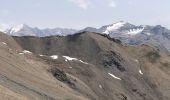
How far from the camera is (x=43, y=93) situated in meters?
75.6

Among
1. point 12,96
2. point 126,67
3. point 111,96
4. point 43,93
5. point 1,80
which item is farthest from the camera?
point 126,67

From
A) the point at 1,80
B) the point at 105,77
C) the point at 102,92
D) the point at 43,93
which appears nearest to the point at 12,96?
the point at 1,80

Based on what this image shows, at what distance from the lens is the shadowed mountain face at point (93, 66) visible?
341 ft

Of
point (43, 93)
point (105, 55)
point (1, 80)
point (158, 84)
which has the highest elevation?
point (1, 80)

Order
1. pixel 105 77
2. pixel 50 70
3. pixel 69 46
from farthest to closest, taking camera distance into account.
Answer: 1. pixel 69 46
2. pixel 105 77
3. pixel 50 70

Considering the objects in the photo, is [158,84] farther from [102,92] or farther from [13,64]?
[13,64]

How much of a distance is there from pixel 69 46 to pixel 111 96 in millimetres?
44616

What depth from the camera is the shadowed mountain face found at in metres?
104

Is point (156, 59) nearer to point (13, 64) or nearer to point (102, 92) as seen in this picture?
point (102, 92)

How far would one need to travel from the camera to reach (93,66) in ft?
456

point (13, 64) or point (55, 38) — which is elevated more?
point (13, 64)

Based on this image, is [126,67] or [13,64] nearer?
[13,64]

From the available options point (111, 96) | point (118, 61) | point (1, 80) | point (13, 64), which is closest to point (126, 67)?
point (118, 61)

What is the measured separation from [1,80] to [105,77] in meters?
70.1
